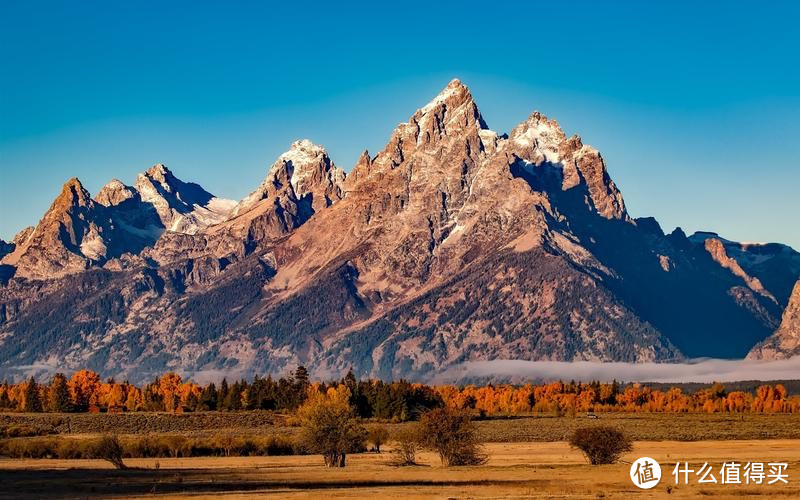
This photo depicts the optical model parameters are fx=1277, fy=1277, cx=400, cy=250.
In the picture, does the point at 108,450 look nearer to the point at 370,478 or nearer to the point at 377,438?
the point at 370,478

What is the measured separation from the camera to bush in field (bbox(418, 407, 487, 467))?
150250 mm

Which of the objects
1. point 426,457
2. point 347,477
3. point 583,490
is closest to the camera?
point 583,490

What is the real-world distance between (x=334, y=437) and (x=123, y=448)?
3582 centimetres

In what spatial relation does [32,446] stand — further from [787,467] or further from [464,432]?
[787,467]

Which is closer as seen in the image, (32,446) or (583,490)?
(583,490)

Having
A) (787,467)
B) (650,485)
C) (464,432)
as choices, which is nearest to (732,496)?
(650,485)

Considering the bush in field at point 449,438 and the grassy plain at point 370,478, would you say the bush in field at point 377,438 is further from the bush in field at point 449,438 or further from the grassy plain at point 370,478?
the bush in field at point 449,438

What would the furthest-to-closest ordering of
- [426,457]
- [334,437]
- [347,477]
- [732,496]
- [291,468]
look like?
[426,457] → [334,437] → [291,468] → [347,477] → [732,496]

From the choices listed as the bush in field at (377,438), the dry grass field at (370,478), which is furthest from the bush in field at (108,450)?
the bush in field at (377,438)

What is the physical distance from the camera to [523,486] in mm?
115875

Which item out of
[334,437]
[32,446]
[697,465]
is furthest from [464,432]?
[32,446]

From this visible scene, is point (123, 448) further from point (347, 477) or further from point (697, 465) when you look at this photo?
point (697, 465)

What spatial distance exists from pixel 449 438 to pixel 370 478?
23484mm

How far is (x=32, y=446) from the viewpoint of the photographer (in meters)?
175
